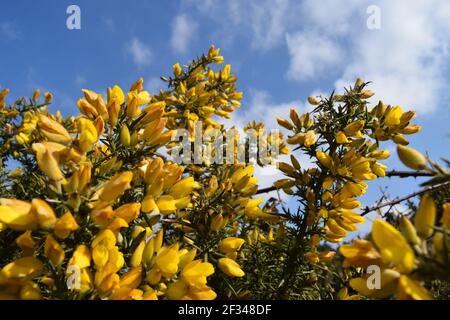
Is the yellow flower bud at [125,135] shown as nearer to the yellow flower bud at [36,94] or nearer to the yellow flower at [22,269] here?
the yellow flower at [22,269]

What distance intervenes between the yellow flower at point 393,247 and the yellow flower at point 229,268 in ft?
1.83

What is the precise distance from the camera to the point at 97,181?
1.05 meters

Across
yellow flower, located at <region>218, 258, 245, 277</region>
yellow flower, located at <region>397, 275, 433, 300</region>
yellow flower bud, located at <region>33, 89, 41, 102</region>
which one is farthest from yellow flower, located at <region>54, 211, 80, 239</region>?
yellow flower bud, located at <region>33, 89, 41, 102</region>

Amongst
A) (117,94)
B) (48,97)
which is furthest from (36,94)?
(117,94)

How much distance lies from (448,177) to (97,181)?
855 millimetres

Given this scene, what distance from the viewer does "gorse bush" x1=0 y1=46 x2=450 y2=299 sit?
0.69 metres

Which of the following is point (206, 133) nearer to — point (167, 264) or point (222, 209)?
point (222, 209)

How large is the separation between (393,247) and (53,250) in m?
0.68

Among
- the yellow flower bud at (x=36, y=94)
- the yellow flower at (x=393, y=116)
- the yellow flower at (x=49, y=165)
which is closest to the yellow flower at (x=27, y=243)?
the yellow flower at (x=49, y=165)

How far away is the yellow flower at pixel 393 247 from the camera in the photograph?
60 centimetres

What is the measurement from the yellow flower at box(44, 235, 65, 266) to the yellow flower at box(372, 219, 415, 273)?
641 millimetres
